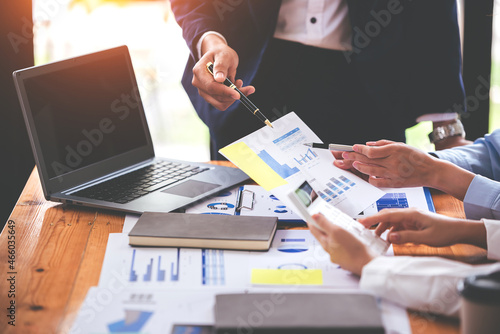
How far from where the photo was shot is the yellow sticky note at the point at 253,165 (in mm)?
1163

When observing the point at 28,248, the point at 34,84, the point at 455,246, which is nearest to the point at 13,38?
the point at 34,84

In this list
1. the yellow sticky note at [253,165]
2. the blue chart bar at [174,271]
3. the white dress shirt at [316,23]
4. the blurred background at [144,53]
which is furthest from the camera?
the blurred background at [144,53]

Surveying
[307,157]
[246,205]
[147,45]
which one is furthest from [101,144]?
[147,45]

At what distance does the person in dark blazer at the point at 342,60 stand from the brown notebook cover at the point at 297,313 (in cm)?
85

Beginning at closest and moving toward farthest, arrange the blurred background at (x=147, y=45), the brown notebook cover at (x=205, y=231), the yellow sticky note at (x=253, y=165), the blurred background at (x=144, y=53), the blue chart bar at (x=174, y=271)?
the blue chart bar at (x=174, y=271), the brown notebook cover at (x=205, y=231), the yellow sticky note at (x=253, y=165), the blurred background at (x=144, y=53), the blurred background at (x=147, y=45)

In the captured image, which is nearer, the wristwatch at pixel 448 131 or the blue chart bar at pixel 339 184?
the blue chart bar at pixel 339 184

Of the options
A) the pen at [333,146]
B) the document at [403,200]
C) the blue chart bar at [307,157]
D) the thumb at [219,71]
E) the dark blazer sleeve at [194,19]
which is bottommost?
the document at [403,200]

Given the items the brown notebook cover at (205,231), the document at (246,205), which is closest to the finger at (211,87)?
the document at (246,205)

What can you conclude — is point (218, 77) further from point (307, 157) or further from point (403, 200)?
point (403, 200)

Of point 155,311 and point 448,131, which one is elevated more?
point 155,311

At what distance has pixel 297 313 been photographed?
760 millimetres

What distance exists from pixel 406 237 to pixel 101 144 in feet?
2.66

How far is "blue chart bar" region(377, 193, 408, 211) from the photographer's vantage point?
125 centimetres

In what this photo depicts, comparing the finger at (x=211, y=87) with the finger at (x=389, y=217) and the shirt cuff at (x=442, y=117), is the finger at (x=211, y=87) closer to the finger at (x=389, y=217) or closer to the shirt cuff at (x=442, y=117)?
the finger at (x=389, y=217)
